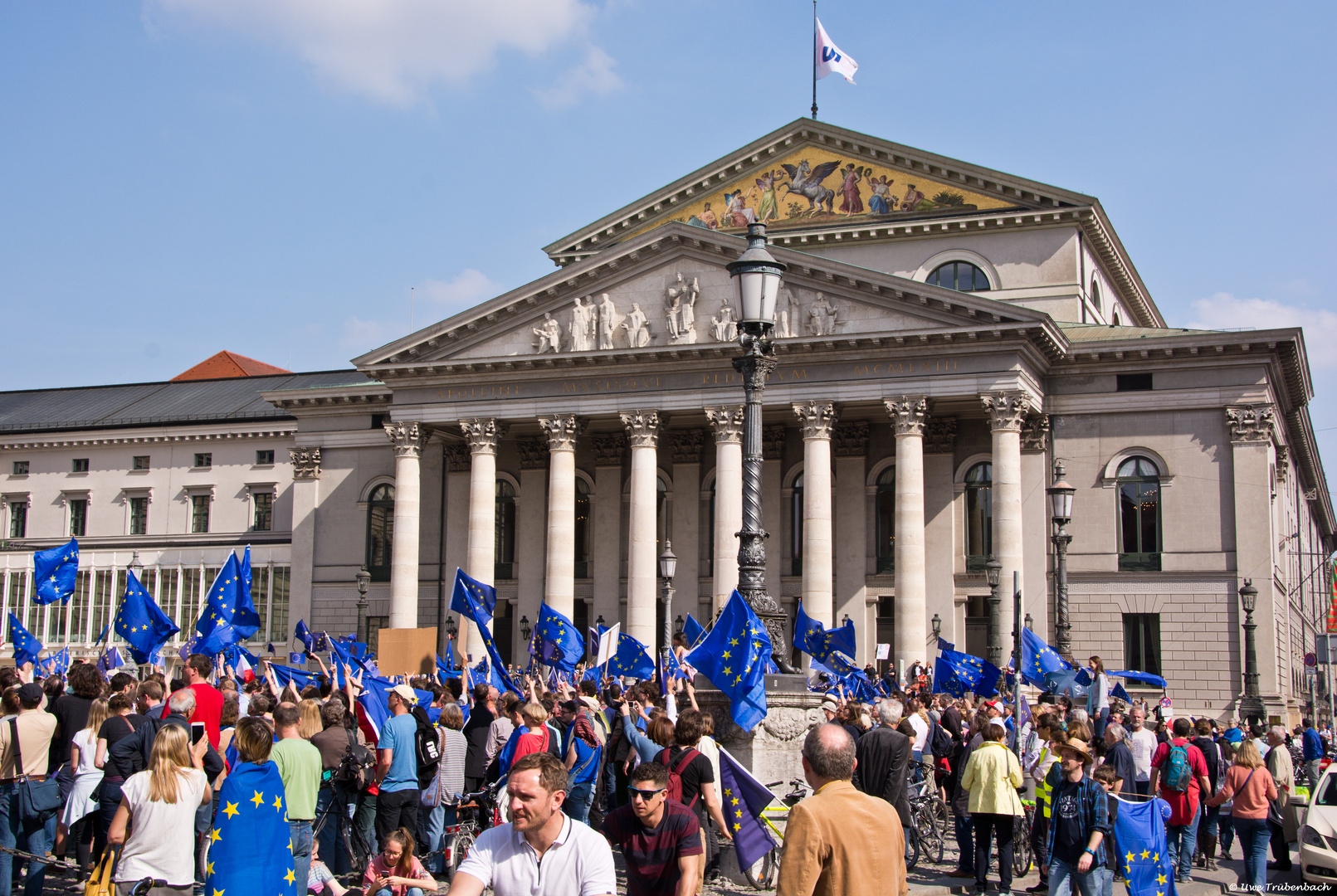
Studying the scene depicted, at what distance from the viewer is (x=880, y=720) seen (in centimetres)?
1423

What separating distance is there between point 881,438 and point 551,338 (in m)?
11.8

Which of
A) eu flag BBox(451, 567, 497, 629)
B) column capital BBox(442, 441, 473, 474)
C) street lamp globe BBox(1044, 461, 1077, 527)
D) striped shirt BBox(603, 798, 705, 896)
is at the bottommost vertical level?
striped shirt BBox(603, 798, 705, 896)

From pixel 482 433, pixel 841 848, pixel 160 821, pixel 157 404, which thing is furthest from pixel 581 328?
pixel 841 848

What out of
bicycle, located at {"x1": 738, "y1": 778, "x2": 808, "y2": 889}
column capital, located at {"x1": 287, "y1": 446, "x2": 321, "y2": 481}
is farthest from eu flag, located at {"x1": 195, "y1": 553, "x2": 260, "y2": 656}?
column capital, located at {"x1": 287, "y1": 446, "x2": 321, "y2": 481}

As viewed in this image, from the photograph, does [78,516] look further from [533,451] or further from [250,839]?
[250,839]

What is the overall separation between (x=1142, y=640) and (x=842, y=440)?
11.6 metres

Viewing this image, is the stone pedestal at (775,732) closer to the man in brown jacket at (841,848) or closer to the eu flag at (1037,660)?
the man in brown jacket at (841,848)

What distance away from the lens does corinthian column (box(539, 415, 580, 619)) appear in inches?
1788

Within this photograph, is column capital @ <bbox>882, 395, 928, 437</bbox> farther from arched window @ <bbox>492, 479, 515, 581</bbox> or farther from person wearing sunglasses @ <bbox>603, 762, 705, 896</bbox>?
person wearing sunglasses @ <bbox>603, 762, 705, 896</bbox>

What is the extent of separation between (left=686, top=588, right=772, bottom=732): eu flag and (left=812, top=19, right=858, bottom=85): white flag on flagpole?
40.0 metres

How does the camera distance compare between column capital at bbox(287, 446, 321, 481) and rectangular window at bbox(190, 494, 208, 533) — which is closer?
column capital at bbox(287, 446, 321, 481)

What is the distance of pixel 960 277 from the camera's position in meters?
49.3

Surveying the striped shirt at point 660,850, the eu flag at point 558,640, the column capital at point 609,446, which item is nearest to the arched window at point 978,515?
the column capital at point 609,446

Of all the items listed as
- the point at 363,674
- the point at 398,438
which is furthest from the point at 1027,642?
the point at 398,438
